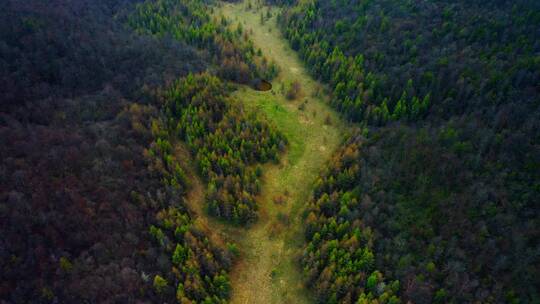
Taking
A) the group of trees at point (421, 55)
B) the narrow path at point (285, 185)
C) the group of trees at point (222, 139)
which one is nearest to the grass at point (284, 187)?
the narrow path at point (285, 185)

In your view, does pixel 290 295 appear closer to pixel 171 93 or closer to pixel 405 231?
pixel 405 231

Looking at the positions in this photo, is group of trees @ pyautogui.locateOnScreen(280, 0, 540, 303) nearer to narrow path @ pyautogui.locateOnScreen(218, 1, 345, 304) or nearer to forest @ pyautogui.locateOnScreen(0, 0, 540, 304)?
forest @ pyautogui.locateOnScreen(0, 0, 540, 304)

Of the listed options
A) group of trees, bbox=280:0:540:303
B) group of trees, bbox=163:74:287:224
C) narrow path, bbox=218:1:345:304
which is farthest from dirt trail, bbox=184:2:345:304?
group of trees, bbox=280:0:540:303

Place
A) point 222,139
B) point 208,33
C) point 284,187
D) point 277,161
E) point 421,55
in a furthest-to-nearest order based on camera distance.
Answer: point 208,33
point 421,55
point 277,161
point 222,139
point 284,187

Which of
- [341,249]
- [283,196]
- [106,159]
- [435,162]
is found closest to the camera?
[341,249]

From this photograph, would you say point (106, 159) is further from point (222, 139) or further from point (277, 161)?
point (277, 161)

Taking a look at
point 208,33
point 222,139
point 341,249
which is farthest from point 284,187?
point 208,33

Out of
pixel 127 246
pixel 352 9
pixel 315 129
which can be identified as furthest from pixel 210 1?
pixel 127 246

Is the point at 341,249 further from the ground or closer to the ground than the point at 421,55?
closer to the ground
